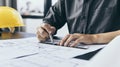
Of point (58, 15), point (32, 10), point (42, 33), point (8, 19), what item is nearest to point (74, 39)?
point (42, 33)

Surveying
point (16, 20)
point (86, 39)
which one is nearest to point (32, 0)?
point (16, 20)

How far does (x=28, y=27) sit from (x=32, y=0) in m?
0.45

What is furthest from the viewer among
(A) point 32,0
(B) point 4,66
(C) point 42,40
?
(A) point 32,0

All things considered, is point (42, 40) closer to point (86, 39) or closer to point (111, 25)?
point (86, 39)

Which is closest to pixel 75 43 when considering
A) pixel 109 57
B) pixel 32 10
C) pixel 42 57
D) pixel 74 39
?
pixel 74 39

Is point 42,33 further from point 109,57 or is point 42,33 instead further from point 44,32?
point 109,57

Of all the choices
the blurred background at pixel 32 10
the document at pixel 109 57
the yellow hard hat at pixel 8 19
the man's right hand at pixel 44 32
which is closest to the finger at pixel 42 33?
the man's right hand at pixel 44 32

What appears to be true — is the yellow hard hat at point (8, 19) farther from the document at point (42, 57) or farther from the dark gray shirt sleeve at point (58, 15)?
the document at point (42, 57)

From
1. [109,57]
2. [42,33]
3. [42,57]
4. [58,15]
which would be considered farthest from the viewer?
[58,15]

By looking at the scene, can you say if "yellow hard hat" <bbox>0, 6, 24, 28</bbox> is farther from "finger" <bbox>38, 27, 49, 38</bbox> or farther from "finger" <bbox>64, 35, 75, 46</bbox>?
"finger" <bbox>64, 35, 75, 46</bbox>

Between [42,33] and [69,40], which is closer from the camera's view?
[69,40]

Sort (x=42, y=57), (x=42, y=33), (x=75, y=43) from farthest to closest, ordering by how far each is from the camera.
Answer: (x=42, y=33) < (x=75, y=43) < (x=42, y=57)

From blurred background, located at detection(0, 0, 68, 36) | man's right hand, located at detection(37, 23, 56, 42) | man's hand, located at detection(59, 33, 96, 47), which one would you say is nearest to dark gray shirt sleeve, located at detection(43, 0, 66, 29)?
man's right hand, located at detection(37, 23, 56, 42)

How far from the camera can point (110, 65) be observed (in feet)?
1.12
